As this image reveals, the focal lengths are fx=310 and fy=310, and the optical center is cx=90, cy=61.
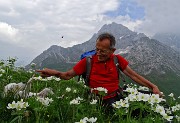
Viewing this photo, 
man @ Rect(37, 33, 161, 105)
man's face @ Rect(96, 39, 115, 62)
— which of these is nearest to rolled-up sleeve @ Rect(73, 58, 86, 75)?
man @ Rect(37, 33, 161, 105)

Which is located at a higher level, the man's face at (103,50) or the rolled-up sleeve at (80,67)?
the man's face at (103,50)

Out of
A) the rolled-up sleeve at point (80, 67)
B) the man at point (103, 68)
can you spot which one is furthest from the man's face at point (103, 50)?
the rolled-up sleeve at point (80, 67)

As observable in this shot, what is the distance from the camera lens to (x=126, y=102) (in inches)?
190

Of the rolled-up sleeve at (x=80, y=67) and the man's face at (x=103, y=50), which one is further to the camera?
the rolled-up sleeve at (x=80, y=67)

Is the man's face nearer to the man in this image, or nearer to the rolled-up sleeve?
the man

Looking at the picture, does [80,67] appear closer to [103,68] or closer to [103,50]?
[103,68]

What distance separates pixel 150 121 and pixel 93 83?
376cm

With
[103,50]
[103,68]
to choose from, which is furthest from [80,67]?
[103,50]

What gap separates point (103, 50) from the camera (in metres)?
8.04

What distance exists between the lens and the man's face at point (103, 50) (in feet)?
26.3

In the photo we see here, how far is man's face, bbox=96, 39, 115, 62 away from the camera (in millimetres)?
8016

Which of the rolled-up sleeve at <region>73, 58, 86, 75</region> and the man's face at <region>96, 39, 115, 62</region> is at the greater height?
the man's face at <region>96, 39, 115, 62</region>

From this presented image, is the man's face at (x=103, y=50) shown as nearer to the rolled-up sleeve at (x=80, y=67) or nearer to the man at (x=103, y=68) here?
the man at (x=103, y=68)

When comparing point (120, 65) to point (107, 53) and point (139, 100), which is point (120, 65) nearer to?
point (107, 53)
